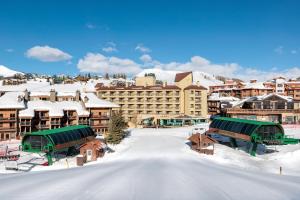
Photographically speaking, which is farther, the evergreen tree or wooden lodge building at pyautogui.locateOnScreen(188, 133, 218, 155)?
the evergreen tree

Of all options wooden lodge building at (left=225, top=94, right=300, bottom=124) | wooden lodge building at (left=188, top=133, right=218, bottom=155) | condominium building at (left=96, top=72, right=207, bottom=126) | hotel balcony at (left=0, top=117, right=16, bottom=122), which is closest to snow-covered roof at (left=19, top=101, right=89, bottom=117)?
hotel balcony at (left=0, top=117, right=16, bottom=122)

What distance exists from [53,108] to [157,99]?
129 ft

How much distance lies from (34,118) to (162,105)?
43797 millimetres

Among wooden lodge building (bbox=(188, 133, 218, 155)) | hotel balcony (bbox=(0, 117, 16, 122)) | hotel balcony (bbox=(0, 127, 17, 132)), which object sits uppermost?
hotel balcony (bbox=(0, 117, 16, 122))

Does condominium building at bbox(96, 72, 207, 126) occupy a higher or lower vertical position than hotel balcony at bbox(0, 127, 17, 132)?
higher

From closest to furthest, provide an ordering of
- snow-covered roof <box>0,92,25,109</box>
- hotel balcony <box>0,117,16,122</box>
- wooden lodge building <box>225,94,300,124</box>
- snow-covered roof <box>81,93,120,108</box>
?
hotel balcony <box>0,117,16,122</box>, snow-covered roof <box>0,92,25,109</box>, snow-covered roof <box>81,93,120,108</box>, wooden lodge building <box>225,94,300,124</box>

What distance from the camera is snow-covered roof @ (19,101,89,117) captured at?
6819 centimetres

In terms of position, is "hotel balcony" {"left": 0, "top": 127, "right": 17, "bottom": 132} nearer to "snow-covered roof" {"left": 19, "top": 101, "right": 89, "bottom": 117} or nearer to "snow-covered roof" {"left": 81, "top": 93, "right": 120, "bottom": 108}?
"snow-covered roof" {"left": 19, "top": 101, "right": 89, "bottom": 117}

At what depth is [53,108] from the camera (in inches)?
2813

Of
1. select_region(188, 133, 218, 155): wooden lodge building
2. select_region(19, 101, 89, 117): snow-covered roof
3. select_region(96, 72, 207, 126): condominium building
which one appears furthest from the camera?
select_region(96, 72, 207, 126): condominium building

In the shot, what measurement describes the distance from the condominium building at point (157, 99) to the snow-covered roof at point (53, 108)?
25.3m

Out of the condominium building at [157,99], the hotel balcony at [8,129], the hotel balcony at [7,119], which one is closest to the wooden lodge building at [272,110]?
the condominium building at [157,99]

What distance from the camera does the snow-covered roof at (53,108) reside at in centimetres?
6819

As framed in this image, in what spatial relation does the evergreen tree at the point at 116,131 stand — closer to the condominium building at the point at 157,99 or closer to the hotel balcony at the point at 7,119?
the hotel balcony at the point at 7,119
